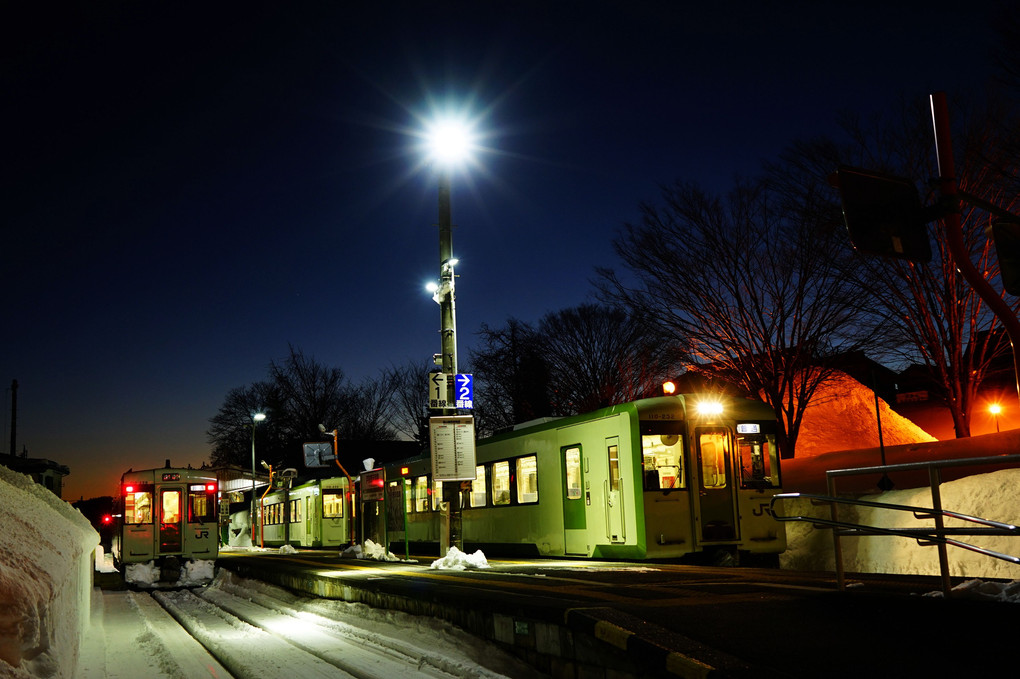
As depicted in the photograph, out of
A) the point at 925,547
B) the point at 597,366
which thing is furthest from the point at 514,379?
the point at 925,547

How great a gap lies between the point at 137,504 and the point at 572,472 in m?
12.9

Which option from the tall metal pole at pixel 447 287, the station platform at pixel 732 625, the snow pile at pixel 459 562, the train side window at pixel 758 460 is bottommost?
the snow pile at pixel 459 562

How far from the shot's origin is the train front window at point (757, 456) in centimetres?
1636

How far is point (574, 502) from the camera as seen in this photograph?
17.0 m

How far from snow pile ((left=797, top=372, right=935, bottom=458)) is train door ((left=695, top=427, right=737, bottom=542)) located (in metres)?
24.5

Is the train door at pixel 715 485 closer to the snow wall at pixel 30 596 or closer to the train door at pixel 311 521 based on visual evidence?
the snow wall at pixel 30 596

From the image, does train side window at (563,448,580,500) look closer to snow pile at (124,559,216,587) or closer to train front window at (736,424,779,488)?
train front window at (736,424,779,488)

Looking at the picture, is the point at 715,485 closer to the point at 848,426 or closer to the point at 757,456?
the point at 757,456

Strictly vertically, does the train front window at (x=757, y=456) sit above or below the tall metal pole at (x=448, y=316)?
below

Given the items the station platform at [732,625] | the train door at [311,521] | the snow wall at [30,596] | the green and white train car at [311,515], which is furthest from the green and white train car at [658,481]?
the train door at [311,521]

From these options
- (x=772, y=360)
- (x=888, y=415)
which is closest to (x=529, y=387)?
(x=888, y=415)

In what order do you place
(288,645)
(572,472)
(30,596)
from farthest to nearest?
(572,472)
(288,645)
(30,596)

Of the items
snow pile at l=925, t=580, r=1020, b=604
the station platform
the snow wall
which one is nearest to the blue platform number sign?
the station platform

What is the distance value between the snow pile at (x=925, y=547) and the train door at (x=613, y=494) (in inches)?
111
